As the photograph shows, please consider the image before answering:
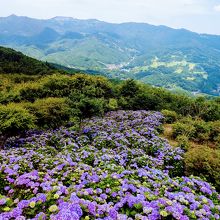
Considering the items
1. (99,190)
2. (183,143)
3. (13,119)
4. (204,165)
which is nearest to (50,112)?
(13,119)

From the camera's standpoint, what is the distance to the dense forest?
509 cm

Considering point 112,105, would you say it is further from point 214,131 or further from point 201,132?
point 214,131

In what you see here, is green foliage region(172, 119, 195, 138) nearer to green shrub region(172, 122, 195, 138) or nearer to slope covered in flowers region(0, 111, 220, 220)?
green shrub region(172, 122, 195, 138)

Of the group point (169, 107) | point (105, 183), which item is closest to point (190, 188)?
point (105, 183)

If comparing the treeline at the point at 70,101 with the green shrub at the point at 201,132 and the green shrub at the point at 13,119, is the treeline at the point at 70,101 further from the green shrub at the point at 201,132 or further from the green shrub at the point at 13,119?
the green shrub at the point at 201,132

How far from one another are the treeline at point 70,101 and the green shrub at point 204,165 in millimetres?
6733

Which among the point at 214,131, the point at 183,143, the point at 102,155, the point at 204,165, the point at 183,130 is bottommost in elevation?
the point at 214,131

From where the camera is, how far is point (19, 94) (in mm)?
16469

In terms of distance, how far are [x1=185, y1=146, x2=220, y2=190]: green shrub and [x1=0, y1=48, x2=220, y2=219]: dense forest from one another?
0.11 feet

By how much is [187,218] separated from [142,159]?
4676mm

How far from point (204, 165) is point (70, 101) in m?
9.10

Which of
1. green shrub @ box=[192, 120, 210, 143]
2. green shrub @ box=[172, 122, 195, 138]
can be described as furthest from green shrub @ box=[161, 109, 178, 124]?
green shrub @ box=[172, 122, 195, 138]

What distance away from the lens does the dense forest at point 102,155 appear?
16.7 feet

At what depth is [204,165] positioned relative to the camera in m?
10.0
